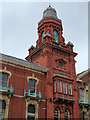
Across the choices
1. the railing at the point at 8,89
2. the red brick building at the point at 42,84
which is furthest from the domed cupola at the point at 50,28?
the railing at the point at 8,89

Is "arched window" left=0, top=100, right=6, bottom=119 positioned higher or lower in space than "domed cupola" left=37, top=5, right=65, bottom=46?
lower

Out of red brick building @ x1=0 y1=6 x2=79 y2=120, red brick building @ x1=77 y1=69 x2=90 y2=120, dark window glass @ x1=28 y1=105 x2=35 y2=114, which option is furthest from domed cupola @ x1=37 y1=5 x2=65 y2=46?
dark window glass @ x1=28 y1=105 x2=35 y2=114

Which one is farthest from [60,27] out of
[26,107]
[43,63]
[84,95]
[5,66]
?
[26,107]

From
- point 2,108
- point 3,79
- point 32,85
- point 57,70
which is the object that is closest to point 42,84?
point 32,85

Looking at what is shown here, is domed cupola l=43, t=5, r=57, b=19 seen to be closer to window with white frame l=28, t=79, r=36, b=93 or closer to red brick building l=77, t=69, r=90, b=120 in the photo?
red brick building l=77, t=69, r=90, b=120

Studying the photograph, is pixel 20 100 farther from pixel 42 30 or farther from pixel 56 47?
pixel 42 30

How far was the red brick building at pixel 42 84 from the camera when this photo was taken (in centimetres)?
2111

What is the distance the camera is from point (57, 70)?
27.2 metres

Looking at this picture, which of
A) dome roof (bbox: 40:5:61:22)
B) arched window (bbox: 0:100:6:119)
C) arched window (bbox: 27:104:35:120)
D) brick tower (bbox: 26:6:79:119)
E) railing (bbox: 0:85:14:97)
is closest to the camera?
arched window (bbox: 0:100:6:119)

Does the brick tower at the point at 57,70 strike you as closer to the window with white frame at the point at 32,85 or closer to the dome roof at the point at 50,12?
the dome roof at the point at 50,12

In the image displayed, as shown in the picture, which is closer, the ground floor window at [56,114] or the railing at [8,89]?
the railing at [8,89]

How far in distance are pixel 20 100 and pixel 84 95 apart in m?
13.4

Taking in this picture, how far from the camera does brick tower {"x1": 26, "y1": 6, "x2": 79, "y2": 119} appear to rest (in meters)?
24.2

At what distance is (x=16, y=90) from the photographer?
848 inches
